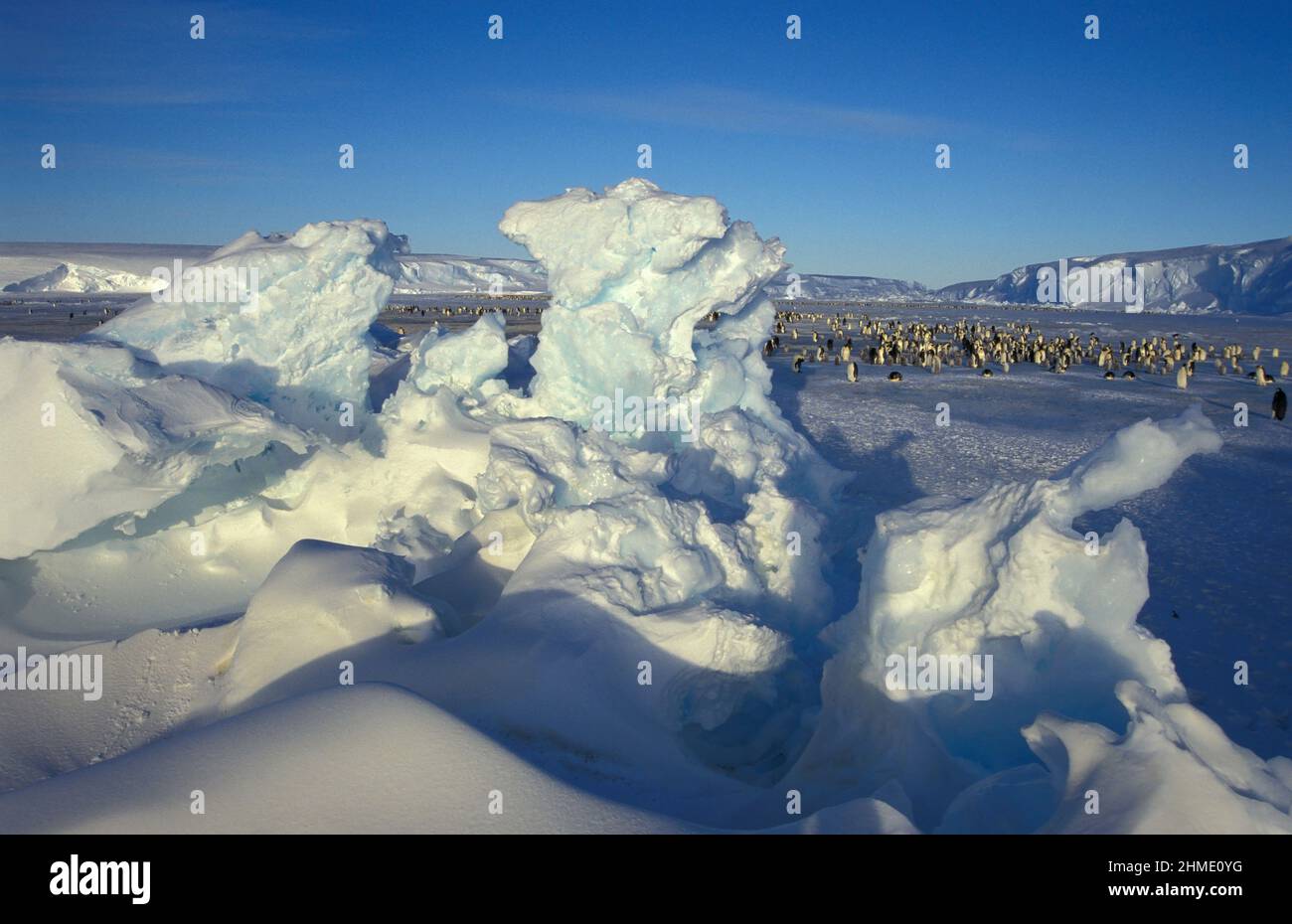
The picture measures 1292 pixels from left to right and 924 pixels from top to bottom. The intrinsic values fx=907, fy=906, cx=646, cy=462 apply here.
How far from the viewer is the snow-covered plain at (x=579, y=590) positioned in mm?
3240

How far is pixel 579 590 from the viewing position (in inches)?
207

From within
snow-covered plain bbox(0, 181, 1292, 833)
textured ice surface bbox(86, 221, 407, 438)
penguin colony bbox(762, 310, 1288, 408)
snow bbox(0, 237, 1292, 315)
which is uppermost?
snow bbox(0, 237, 1292, 315)

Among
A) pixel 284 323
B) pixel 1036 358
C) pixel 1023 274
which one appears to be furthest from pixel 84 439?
pixel 1023 274

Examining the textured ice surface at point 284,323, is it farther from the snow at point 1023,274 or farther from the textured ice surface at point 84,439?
the snow at point 1023,274

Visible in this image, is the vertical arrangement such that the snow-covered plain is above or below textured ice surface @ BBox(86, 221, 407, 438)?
below

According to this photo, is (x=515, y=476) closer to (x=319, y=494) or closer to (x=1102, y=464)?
(x=319, y=494)

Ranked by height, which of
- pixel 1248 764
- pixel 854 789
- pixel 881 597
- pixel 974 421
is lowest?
pixel 854 789

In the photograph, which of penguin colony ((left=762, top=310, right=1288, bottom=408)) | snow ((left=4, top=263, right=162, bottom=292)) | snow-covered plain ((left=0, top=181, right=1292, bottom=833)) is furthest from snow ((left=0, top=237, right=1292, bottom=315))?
snow-covered plain ((left=0, top=181, right=1292, bottom=833))

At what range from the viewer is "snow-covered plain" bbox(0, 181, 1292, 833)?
324 centimetres

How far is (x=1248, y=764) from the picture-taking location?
10.9 ft

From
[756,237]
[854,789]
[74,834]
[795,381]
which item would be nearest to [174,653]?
[74,834]

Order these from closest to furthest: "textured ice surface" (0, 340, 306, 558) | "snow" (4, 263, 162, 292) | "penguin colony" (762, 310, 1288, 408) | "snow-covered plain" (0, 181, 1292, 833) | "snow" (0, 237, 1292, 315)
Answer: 1. "snow-covered plain" (0, 181, 1292, 833)
2. "textured ice surface" (0, 340, 306, 558)
3. "penguin colony" (762, 310, 1288, 408)
4. "snow" (0, 237, 1292, 315)
5. "snow" (4, 263, 162, 292)

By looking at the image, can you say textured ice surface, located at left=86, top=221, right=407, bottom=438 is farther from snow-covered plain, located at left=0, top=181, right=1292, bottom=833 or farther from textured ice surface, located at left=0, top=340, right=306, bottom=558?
textured ice surface, located at left=0, top=340, right=306, bottom=558

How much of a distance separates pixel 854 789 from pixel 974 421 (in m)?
11.3
